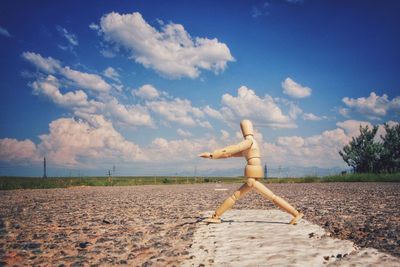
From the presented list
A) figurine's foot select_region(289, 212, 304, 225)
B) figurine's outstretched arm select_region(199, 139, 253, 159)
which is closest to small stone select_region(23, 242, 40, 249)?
figurine's outstretched arm select_region(199, 139, 253, 159)

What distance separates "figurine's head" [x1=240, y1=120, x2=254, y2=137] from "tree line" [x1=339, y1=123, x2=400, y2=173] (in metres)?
42.2

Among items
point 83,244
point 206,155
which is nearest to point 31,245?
point 83,244

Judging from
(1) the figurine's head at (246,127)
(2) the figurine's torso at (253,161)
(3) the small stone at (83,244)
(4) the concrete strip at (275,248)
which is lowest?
(3) the small stone at (83,244)

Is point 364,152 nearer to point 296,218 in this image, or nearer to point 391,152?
point 391,152

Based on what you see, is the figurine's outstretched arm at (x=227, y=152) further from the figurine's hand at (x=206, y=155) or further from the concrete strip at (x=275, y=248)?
the concrete strip at (x=275, y=248)

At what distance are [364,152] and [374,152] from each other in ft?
3.99

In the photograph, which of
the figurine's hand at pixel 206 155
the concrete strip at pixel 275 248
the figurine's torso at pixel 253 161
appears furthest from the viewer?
the figurine's torso at pixel 253 161

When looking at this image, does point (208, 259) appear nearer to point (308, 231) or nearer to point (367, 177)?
point (308, 231)

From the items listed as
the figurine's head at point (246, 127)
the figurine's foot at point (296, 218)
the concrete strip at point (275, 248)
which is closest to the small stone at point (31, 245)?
the concrete strip at point (275, 248)

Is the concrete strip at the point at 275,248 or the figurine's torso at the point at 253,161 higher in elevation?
the figurine's torso at the point at 253,161

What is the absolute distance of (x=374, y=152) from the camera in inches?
1655

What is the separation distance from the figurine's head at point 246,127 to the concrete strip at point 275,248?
1.80 metres

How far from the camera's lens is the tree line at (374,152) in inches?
1644

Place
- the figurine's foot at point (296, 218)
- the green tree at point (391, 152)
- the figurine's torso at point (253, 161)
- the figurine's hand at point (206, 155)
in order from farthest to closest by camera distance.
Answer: the green tree at point (391, 152), the figurine's foot at point (296, 218), the figurine's torso at point (253, 161), the figurine's hand at point (206, 155)
